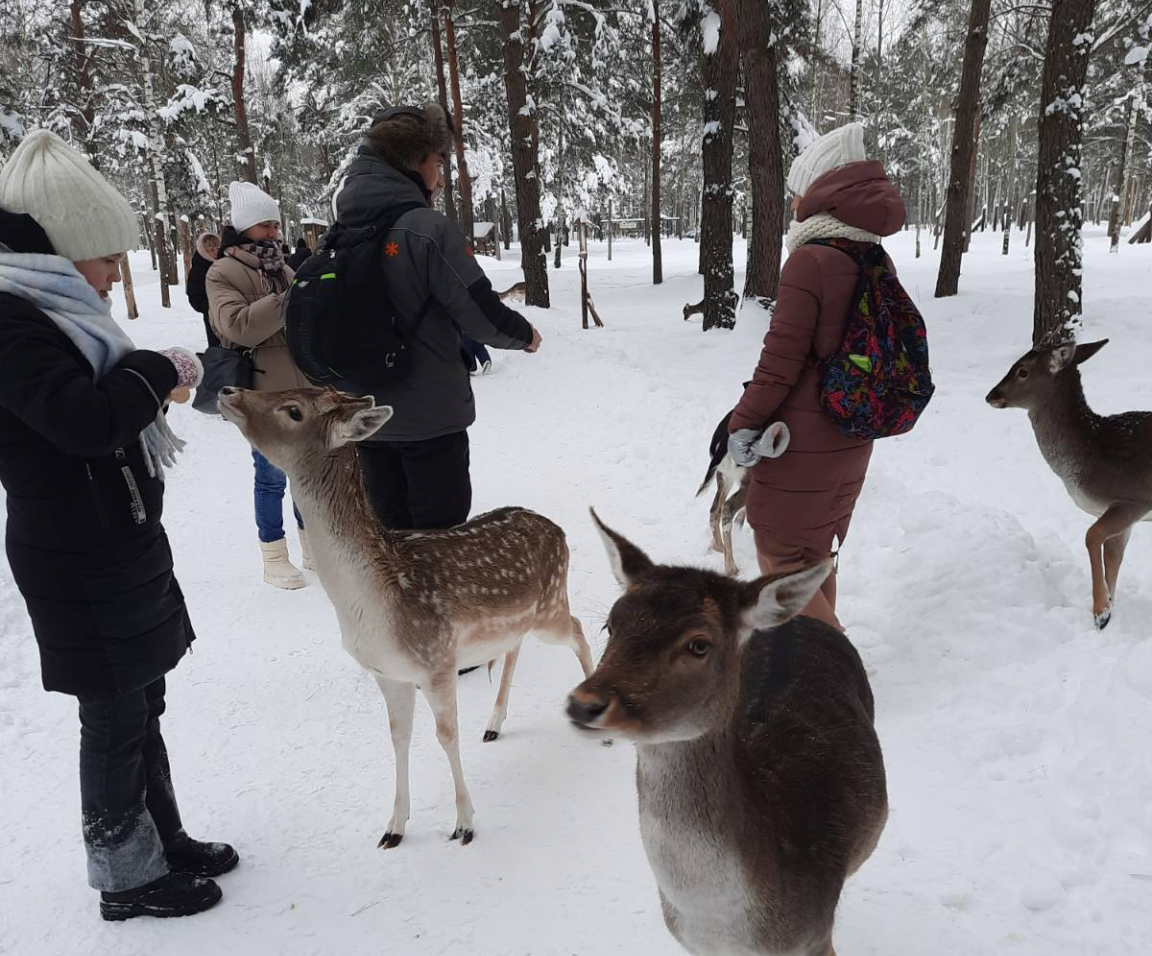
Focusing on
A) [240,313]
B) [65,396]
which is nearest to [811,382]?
[65,396]

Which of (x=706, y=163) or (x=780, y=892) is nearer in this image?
(x=780, y=892)

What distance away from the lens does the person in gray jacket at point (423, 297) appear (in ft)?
12.6

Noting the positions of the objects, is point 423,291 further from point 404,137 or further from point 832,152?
point 832,152

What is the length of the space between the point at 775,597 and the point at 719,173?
14370mm

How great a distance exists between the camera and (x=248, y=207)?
550 centimetres

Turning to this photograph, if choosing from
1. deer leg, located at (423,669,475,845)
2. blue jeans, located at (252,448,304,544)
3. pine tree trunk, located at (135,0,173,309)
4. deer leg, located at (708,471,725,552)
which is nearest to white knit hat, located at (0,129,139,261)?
deer leg, located at (423,669,475,845)

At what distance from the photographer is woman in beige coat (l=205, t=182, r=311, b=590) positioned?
17.2ft

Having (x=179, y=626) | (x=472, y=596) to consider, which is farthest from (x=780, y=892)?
(x=179, y=626)

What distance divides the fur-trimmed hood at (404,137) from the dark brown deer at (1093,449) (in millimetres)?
4206

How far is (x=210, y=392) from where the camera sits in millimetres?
5133

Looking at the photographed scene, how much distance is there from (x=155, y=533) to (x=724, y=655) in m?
2.20

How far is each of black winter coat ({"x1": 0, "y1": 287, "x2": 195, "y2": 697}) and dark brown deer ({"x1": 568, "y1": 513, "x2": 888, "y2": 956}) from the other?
1676mm

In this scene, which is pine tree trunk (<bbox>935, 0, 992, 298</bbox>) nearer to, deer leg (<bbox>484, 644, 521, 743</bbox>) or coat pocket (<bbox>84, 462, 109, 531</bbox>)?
deer leg (<bbox>484, 644, 521, 743</bbox>)

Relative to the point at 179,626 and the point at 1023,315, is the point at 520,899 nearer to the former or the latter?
the point at 179,626
